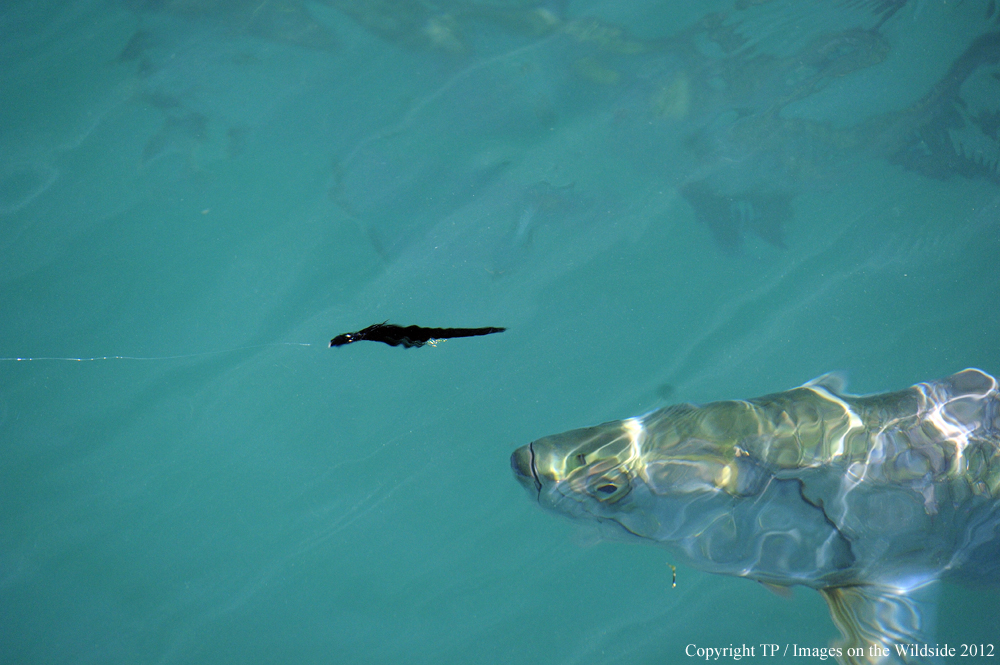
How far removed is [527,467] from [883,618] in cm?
233

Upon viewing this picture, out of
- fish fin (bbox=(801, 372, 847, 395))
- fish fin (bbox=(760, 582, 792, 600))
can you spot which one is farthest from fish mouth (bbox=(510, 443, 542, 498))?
fish fin (bbox=(801, 372, 847, 395))

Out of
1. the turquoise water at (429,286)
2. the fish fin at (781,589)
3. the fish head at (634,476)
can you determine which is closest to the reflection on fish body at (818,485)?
the fish head at (634,476)

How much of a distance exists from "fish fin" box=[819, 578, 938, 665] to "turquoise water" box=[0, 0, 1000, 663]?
71cm

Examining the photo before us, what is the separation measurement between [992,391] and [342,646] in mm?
4627

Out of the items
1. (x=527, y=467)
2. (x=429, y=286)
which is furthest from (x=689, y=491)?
(x=429, y=286)

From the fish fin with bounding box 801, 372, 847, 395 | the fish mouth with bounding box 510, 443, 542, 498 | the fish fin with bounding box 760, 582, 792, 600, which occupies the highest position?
the fish fin with bounding box 801, 372, 847, 395

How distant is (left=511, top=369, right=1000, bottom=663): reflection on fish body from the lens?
330 cm

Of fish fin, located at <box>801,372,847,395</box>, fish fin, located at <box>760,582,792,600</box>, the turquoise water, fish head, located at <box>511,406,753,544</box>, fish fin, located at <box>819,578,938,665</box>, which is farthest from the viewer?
the turquoise water

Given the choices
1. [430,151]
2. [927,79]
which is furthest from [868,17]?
[430,151]

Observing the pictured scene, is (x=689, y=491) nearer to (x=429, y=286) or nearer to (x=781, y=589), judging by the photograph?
(x=781, y=589)

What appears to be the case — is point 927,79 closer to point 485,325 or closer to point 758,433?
point 758,433

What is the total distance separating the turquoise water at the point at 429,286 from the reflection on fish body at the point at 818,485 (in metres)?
0.86

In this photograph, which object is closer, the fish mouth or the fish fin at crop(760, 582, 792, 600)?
the fish mouth

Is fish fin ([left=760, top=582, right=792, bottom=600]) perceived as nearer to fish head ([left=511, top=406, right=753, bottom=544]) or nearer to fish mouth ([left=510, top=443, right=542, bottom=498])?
fish head ([left=511, top=406, right=753, bottom=544])
